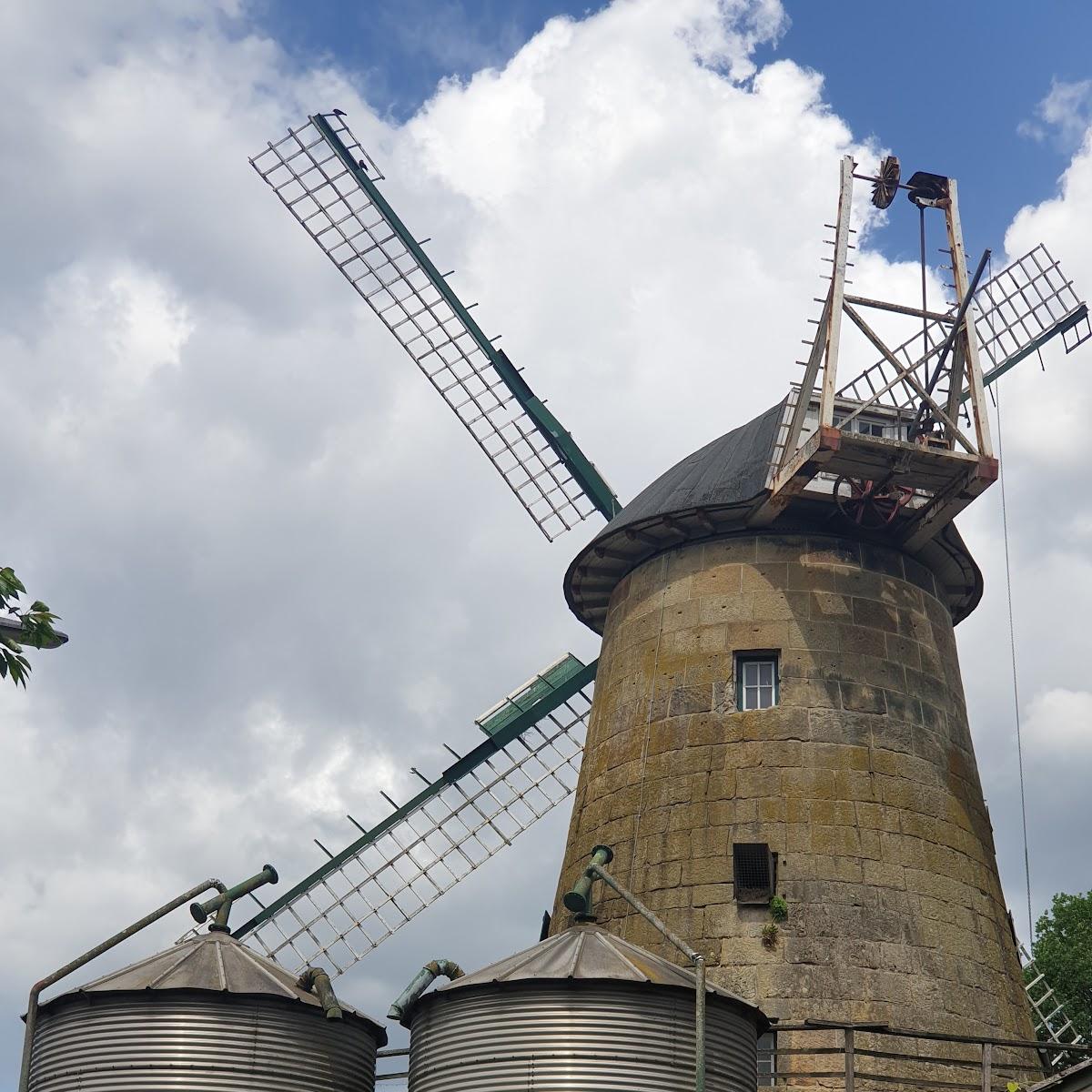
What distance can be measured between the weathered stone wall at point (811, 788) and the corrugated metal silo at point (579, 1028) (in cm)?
307

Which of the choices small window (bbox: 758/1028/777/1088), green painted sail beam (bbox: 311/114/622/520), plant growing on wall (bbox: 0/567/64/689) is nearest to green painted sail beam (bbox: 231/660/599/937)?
green painted sail beam (bbox: 311/114/622/520)

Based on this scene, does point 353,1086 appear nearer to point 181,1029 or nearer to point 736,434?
point 181,1029

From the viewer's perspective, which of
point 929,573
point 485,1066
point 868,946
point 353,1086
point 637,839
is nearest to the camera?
point 485,1066

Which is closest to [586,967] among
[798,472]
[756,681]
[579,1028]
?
[579,1028]

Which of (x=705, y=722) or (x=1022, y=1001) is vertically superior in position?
(x=705, y=722)

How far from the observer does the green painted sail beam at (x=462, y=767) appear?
3002cm

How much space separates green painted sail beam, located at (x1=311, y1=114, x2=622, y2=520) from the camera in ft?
107

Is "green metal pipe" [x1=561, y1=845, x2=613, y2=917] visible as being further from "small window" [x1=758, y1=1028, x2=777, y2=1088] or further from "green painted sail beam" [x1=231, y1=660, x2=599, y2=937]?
"green painted sail beam" [x1=231, y1=660, x2=599, y2=937]

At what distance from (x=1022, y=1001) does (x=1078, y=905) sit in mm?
18578

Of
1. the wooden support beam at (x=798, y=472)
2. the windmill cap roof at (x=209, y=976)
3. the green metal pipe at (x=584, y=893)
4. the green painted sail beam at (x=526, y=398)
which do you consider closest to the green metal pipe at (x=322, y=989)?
the windmill cap roof at (x=209, y=976)

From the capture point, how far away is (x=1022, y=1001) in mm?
22234

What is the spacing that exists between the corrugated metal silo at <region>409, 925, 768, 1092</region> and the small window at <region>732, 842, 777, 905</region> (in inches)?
127

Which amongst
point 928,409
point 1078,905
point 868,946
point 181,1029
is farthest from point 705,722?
point 1078,905

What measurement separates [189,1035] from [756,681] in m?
9.09
